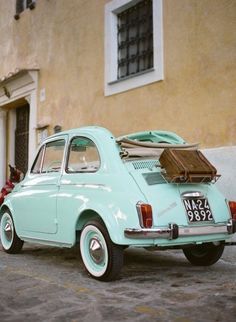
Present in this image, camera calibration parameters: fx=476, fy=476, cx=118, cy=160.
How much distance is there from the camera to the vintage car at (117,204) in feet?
15.9

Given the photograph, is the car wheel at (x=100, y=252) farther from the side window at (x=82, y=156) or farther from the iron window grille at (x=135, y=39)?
the iron window grille at (x=135, y=39)

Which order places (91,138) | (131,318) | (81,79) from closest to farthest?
(131,318) → (91,138) → (81,79)

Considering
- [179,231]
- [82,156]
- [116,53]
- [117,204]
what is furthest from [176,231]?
[116,53]

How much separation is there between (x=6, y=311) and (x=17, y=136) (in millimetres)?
10942

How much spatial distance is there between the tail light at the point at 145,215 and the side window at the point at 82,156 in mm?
904

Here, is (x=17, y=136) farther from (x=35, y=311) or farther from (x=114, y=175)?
(x=35, y=311)

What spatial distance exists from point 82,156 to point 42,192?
76 cm

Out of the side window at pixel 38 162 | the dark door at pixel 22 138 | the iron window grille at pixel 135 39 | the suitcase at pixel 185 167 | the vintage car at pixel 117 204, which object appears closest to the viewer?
the vintage car at pixel 117 204

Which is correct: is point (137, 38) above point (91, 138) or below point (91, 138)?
above

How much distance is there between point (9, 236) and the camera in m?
7.04

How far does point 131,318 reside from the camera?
362 centimetres

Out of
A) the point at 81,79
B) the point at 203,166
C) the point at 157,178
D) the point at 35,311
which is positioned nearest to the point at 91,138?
the point at 157,178

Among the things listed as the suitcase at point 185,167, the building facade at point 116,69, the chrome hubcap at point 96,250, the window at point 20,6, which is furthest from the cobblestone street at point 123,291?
the window at point 20,6

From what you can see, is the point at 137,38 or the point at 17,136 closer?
the point at 137,38
